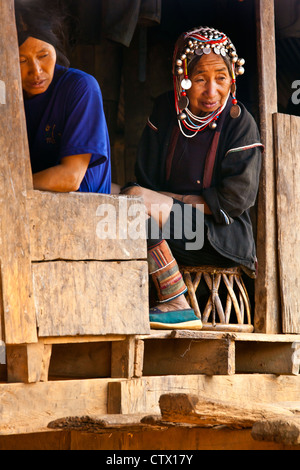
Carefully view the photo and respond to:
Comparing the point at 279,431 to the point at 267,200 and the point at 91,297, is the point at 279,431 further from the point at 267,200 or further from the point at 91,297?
the point at 267,200

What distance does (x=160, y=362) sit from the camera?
4410 mm

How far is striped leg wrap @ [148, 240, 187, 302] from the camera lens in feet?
14.7

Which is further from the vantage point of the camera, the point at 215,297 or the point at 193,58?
the point at 193,58

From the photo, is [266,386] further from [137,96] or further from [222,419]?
[137,96]

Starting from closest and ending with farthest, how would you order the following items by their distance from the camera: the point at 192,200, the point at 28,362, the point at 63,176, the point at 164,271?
the point at 28,362 < the point at 63,176 < the point at 164,271 < the point at 192,200

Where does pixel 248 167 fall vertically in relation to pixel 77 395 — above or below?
above

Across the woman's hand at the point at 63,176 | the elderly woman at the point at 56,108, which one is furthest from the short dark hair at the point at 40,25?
the woman's hand at the point at 63,176

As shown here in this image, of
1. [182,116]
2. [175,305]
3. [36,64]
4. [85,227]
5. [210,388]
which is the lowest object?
[210,388]

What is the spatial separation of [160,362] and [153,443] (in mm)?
465

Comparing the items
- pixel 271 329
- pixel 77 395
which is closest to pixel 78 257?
pixel 77 395

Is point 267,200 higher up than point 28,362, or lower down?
higher up

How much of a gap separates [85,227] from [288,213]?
1.68 meters

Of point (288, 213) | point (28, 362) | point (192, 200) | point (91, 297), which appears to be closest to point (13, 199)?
point (91, 297)

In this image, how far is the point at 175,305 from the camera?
14.7 feet
